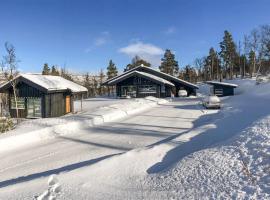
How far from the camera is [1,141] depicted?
13203mm

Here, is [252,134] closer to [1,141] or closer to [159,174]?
[159,174]

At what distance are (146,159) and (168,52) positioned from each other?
75.3m

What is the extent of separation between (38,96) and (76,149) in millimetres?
17347

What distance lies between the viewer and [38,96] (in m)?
28.1

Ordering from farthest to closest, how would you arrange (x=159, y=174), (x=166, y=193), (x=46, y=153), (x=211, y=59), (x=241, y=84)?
(x=211, y=59) → (x=241, y=84) → (x=46, y=153) → (x=159, y=174) → (x=166, y=193)

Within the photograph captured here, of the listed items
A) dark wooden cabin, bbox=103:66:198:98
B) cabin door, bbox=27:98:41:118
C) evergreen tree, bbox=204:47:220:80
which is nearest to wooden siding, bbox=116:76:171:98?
dark wooden cabin, bbox=103:66:198:98

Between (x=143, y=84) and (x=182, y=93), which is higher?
(x=143, y=84)

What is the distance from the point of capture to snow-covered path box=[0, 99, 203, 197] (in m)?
9.50

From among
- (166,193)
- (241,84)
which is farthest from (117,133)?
(241,84)

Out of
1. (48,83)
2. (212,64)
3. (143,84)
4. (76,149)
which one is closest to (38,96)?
(48,83)

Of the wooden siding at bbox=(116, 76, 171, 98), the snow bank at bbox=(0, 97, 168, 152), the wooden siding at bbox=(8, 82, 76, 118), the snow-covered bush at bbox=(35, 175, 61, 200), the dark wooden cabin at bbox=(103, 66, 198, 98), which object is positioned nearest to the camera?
the snow-covered bush at bbox=(35, 175, 61, 200)

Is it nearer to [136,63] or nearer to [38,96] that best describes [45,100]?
[38,96]

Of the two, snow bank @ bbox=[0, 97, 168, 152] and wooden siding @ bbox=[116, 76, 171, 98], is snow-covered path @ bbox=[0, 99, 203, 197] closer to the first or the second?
snow bank @ bbox=[0, 97, 168, 152]

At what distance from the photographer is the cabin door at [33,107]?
92.7 feet
